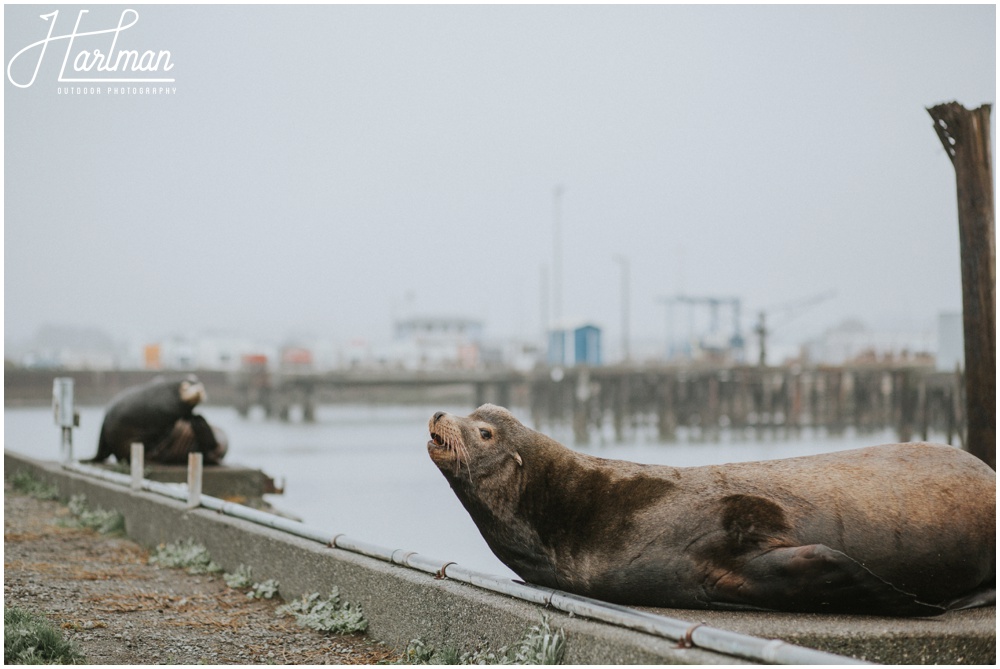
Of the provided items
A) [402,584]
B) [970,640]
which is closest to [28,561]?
[402,584]

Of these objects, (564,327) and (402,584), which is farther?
(564,327)

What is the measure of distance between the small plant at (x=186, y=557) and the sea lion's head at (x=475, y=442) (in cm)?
350

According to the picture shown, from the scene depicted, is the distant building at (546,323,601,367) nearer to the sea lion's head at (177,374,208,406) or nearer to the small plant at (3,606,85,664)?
the sea lion's head at (177,374,208,406)

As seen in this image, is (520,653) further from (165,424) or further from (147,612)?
(165,424)

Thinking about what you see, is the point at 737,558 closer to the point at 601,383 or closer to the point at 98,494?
the point at 98,494

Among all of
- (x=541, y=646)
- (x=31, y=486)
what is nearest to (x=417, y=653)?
(x=541, y=646)

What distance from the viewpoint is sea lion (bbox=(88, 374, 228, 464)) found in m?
11.5

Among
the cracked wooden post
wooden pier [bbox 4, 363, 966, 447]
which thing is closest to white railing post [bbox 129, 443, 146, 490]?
the cracked wooden post

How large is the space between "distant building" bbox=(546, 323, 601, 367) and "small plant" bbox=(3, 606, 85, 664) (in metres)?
56.1

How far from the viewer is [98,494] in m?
10.6

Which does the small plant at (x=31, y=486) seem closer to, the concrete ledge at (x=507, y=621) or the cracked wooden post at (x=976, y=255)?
the concrete ledge at (x=507, y=621)

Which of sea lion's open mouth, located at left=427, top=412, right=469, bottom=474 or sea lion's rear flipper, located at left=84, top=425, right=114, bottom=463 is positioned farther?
sea lion's rear flipper, located at left=84, top=425, right=114, bottom=463

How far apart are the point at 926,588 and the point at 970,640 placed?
1.18 ft

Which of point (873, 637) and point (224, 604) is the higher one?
point (873, 637)
